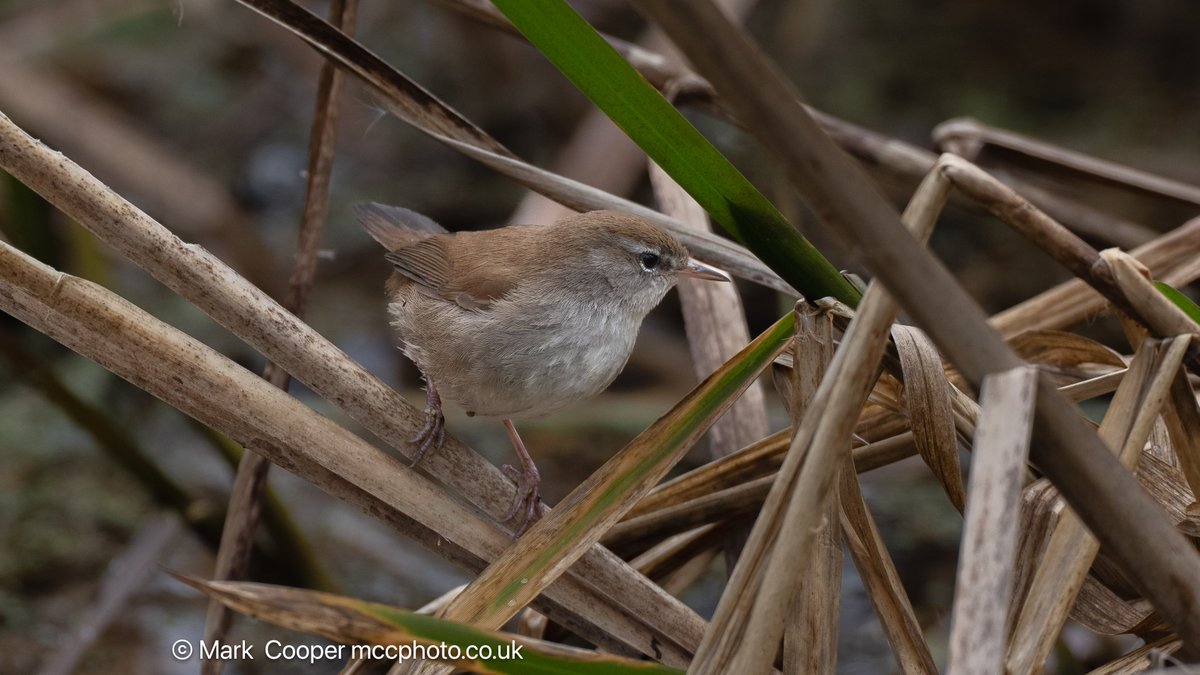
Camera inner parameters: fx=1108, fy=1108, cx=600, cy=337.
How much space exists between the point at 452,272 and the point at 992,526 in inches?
65.8

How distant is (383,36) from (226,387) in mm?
4272

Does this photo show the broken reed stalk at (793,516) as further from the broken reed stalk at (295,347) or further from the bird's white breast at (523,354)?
the bird's white breast at (523,354)

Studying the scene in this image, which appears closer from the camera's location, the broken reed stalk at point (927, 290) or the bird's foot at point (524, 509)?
the broken reed stalk at point (927, 290)

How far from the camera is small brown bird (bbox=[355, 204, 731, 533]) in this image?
2.55 metres

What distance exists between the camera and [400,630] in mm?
1577

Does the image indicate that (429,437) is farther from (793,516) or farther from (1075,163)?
(1075,163)

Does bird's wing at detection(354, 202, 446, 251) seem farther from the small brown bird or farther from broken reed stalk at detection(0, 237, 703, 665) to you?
broken reed stalk at detection(0, 237, 703, 665)

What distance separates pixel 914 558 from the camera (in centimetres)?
382

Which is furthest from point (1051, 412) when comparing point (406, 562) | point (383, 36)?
point (383, 36)

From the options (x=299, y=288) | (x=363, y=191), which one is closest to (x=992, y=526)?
(x=299, y=288)

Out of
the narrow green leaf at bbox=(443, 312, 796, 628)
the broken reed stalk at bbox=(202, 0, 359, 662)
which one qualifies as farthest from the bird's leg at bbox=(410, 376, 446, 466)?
the broken reed stalk at bbox=(202, 0, 359, 662)


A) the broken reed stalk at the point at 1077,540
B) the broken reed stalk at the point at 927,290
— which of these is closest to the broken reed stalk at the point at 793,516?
the broken reed stalk at the point at 927,290

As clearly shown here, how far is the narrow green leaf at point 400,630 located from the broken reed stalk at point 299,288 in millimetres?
1094

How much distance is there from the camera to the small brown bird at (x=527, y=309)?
2.55m
